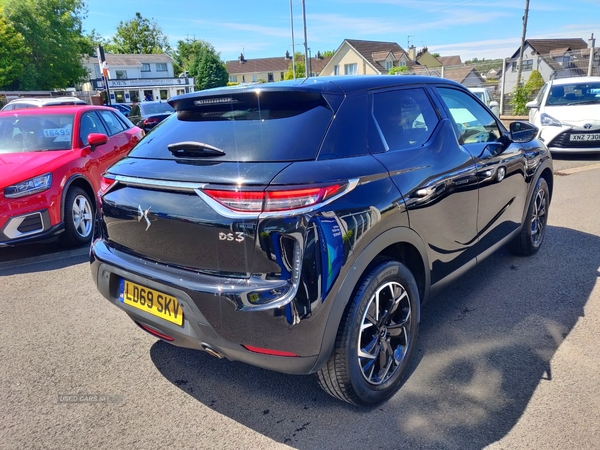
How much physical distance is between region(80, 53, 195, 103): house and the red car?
176 ft

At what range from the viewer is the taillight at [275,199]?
2.08 m

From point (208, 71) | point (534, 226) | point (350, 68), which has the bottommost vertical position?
point (534, 226)

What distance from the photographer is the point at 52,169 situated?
518 cm

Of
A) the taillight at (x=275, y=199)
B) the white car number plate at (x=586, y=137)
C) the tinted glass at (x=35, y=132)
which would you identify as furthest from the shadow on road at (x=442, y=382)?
the white car number plate at (x=586, y=137)

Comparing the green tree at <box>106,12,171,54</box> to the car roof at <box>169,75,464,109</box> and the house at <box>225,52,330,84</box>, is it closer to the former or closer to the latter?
the house at <box>225,52,330,84</box>

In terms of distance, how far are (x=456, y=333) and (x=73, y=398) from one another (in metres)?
2.47

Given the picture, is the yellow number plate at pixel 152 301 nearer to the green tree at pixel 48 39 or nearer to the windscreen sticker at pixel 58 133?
the windscreen sticker at pixel 58 133

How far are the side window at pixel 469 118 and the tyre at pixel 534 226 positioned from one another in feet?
3.15

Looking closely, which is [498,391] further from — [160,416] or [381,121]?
[160,416]

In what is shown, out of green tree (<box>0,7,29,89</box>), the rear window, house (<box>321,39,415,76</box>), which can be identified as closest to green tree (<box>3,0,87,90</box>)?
green tree (<box>0,7,29,89</box>)

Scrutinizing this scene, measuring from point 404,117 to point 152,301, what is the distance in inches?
71.3

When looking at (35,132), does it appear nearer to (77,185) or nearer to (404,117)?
(77,185)

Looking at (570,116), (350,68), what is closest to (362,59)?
(350,68)

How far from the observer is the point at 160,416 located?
2.54 meters
